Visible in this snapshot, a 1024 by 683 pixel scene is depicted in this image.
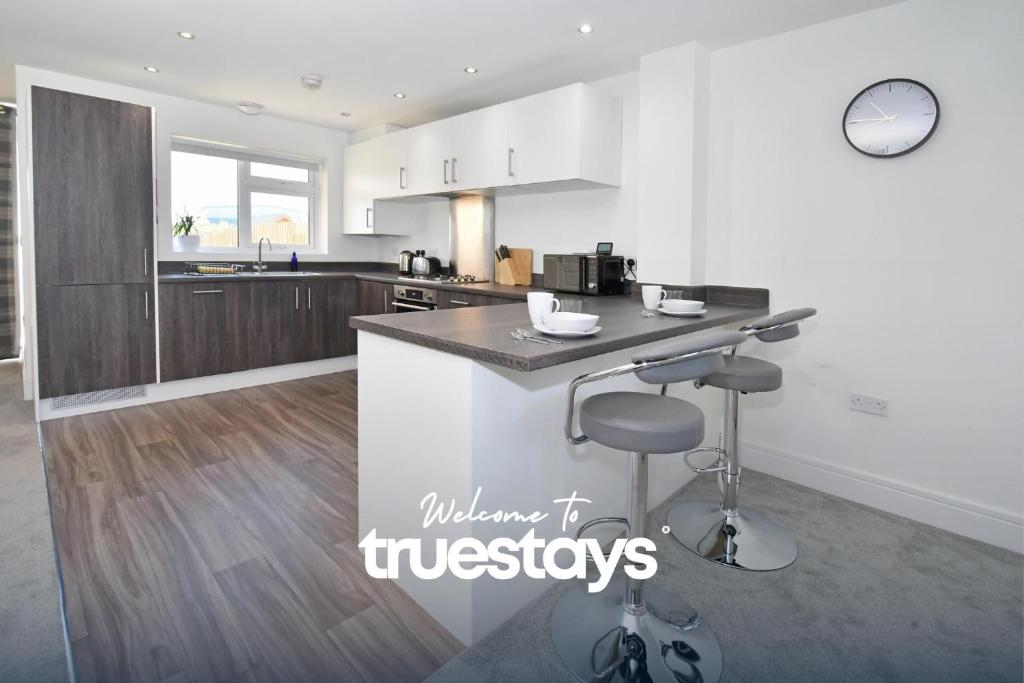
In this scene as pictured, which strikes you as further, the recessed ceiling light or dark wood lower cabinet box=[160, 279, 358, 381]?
the recessed ceiling light

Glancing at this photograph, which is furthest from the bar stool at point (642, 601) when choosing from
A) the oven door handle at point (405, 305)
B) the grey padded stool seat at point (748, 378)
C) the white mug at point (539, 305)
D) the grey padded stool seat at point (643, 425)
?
the oven door handle at point (405, 305)

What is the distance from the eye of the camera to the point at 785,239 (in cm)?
283

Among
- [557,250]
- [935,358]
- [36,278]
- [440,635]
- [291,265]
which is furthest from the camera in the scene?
[291,265]

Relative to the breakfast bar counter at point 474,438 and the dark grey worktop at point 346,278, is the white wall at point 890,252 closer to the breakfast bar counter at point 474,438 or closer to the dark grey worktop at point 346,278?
the breakfast bar counter at point 474,438

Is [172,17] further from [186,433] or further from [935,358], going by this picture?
[935,358]

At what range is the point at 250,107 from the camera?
4434mm

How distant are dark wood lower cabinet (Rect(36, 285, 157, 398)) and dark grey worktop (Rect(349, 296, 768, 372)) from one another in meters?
2.71

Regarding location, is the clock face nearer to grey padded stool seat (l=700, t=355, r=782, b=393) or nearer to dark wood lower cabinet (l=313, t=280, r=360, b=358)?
grey padded stool seat (l=700, t=355, r=782, b=393)

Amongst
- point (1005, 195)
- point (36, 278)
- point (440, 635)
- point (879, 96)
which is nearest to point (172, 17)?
point (36, 278)

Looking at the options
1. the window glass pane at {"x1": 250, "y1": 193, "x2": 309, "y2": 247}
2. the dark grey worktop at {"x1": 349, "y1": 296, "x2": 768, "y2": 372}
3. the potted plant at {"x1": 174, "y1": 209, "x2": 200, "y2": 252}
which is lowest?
A: the dark grey worktop at {"x1": 349, "y1": 296, "x2": 768, "y2": 372}

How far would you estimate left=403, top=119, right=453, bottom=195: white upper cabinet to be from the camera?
13.5ft

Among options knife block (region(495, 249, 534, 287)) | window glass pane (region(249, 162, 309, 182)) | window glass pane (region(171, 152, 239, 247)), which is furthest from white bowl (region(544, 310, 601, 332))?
window glass pane (region(249, 162, 309, 182))

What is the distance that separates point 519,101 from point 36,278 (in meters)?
3.18

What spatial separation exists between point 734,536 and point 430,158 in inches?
133
